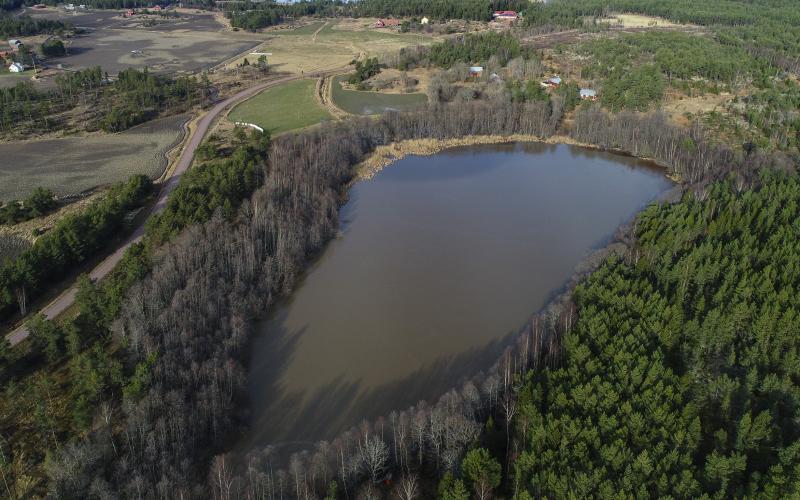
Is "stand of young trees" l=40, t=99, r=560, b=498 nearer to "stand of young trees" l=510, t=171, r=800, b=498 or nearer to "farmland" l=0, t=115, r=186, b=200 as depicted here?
"stand of young trees" l=510, t=171, r=800, b=498

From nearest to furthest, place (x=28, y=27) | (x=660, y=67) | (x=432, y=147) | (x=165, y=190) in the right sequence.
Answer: (x=165, y=190), (x=432, y=147), (x=660, y=67), (x=28, y=27)

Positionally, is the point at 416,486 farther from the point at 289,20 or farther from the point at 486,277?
the point at 289,20

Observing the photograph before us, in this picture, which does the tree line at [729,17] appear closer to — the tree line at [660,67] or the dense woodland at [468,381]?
the tree line at [660,67]

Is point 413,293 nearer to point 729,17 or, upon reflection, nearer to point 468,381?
point 468,381

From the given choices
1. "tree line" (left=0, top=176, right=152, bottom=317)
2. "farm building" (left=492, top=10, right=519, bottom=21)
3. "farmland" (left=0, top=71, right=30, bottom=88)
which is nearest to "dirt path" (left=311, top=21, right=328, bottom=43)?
"farm building" (left=492, top=10, right=519, bottom=21)

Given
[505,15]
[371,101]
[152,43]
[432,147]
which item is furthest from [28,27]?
[505,15]

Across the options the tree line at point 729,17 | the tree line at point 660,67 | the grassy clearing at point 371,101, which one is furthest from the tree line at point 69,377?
the tree line at point 729,17
